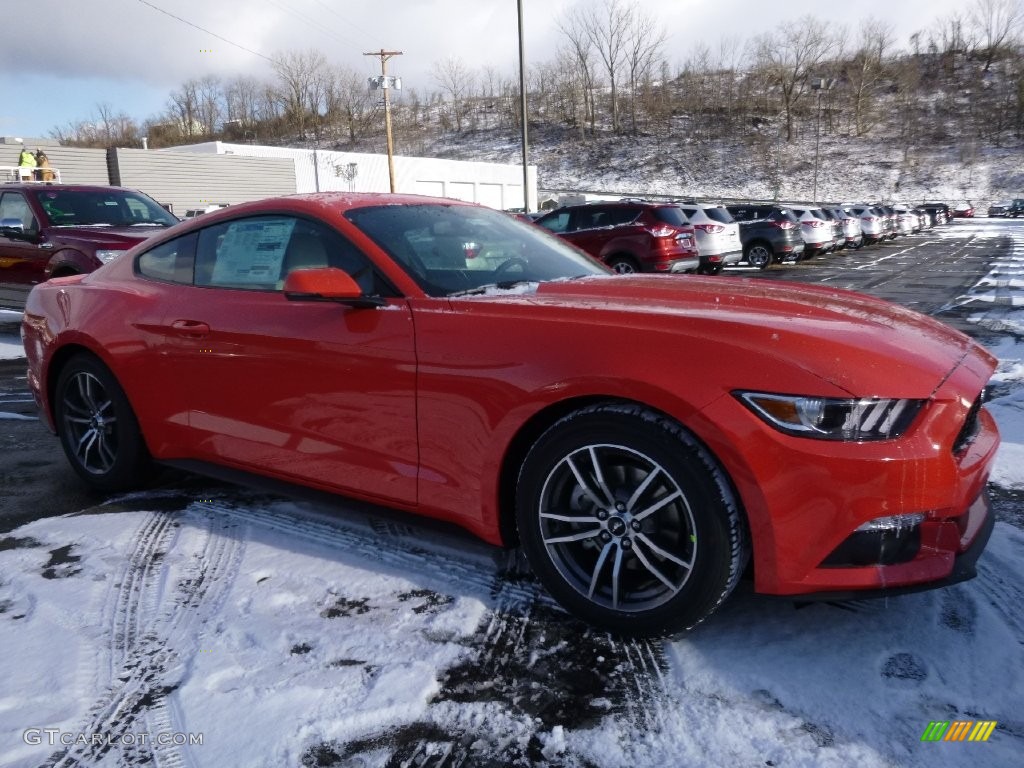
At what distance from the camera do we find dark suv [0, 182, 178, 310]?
8625mm

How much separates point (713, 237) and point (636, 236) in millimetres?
2428

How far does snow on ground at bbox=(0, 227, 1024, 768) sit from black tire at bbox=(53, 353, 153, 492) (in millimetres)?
654

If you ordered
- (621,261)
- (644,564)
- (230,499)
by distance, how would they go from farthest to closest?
(621,261), (230,499), (644,564)

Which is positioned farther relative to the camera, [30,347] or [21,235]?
[21,235]

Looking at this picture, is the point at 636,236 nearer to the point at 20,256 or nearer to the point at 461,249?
the point at 20,256

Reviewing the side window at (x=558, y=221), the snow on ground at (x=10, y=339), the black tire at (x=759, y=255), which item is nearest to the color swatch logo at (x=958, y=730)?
the snow on ground at (x=10, y=339)

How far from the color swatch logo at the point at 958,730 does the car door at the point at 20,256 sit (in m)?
9.48

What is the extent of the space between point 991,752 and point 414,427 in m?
1.91

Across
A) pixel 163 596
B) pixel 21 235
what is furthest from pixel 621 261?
pixel 163 596

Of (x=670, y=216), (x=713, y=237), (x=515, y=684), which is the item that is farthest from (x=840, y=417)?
(x=713, y=237)

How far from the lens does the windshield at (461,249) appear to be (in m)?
3.08

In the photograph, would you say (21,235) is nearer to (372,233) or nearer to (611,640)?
(372,233)

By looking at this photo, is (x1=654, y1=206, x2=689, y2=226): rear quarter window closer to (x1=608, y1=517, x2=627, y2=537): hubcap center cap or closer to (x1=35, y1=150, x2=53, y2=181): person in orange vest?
(x1=608, y1=517, x2=627, y2=537): hubcap center cap

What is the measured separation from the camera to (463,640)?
8.41ft
